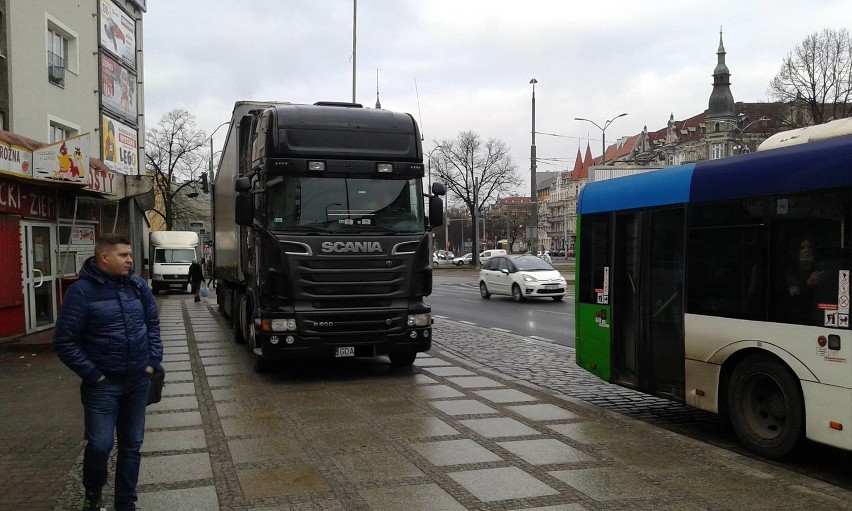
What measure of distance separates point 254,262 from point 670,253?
220 inches

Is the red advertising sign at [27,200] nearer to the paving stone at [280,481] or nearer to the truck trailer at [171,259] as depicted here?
the paving stone at [280,481]

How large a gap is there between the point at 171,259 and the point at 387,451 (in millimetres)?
32001

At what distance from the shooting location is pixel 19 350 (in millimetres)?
12891

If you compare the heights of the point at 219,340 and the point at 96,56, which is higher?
the point at 96,56

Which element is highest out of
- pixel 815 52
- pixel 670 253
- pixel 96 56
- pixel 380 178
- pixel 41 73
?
pixel 815 52

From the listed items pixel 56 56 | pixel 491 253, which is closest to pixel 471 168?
pixel 491 253

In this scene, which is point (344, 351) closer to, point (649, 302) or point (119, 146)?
point (649, 302)

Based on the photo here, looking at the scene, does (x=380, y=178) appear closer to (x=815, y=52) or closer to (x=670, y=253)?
(x=670, y=253)

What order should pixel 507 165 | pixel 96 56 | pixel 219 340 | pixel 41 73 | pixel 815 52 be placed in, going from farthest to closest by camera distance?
pixel 507 165
pixel 815 52
pixel 96 56
pixel 41 73
pixel 219 340

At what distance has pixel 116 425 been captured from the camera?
186 inches

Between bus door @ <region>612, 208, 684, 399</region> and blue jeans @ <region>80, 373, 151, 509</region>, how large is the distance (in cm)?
486

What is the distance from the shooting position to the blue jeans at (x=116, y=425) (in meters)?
4.48

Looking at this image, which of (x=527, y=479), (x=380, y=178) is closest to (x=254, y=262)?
(x=380, y=178)

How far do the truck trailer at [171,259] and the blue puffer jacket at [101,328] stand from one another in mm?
32436
